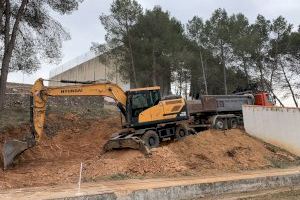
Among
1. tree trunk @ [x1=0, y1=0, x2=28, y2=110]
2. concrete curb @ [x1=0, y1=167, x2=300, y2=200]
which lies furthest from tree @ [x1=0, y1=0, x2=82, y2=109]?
concrete curb @ [x1=0, y1=167, x2=300, y2=200]

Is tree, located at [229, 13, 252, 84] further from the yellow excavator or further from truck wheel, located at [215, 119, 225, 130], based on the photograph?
the yellow excavator

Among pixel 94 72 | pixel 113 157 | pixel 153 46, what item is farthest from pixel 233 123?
pixel 94 72

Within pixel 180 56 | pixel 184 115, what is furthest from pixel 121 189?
pixel 180 56

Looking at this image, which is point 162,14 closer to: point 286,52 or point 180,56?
point 180,56

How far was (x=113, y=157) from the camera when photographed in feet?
64.8

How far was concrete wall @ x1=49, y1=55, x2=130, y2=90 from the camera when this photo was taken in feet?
145

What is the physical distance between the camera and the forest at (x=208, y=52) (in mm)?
41281

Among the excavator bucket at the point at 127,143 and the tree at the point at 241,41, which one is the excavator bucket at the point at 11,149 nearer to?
the excavator bucket at the point at 127,143

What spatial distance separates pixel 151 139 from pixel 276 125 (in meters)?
7.15

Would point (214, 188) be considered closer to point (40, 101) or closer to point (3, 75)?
point (40, 101)

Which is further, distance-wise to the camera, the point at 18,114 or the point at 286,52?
the point at 286,52

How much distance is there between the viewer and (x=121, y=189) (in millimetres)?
14539

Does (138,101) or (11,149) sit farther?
(138,101)

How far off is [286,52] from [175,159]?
3124cm
